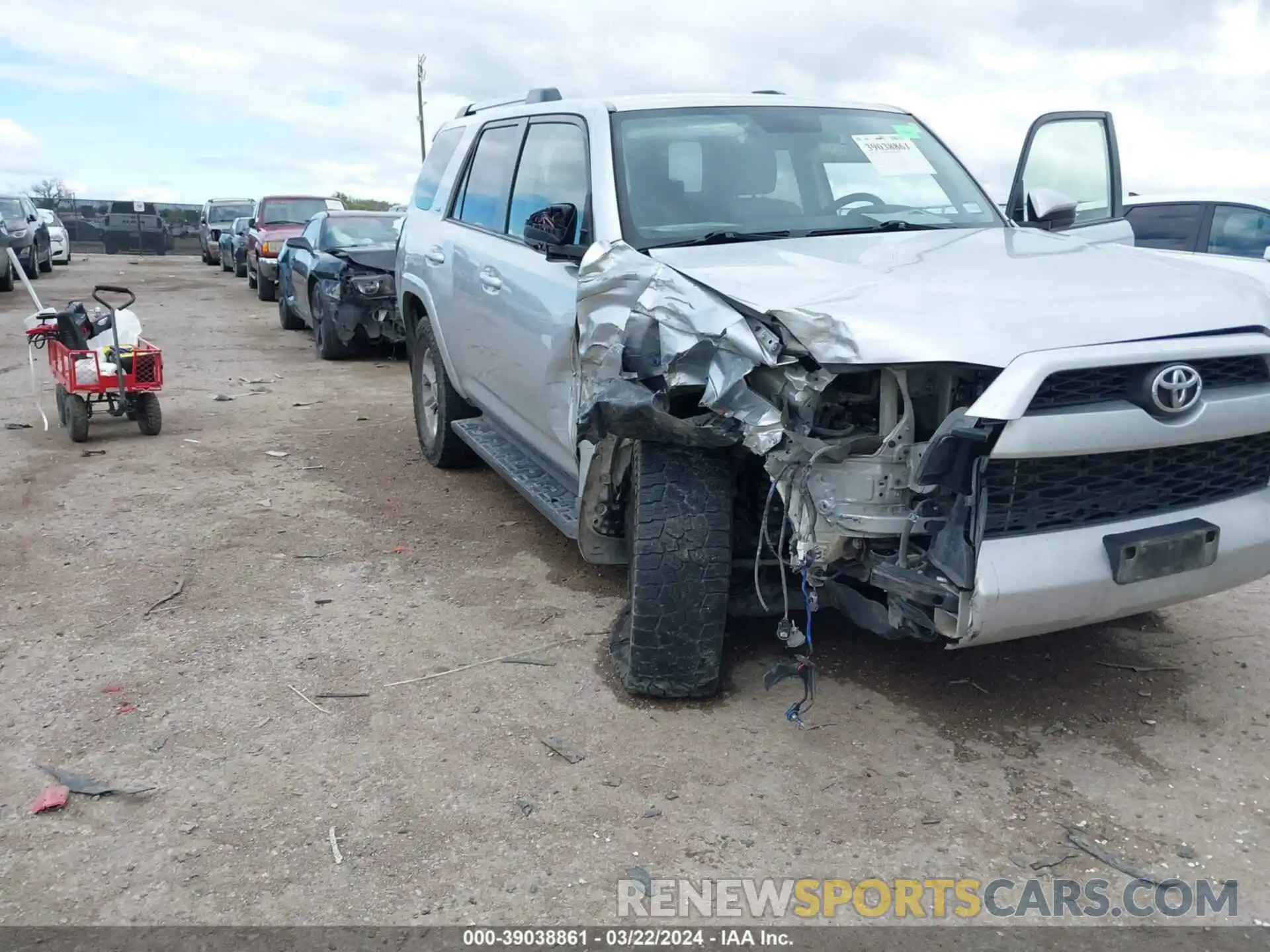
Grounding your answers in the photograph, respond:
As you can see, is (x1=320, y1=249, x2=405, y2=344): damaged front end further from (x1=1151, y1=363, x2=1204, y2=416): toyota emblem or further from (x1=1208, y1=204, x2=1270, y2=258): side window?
(x1=1151, y1=363, x2=1204, y2=416): toyota emblem

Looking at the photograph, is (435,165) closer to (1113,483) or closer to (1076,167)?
(1076,167)

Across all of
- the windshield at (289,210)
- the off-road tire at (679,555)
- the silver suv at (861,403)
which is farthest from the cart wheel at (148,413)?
the windshield at (289,210)

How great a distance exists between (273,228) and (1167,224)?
46.9ft

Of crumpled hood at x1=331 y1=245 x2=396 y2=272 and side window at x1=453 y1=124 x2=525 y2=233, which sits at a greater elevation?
side window at x1=453 y1=124 x2=525 y2=233

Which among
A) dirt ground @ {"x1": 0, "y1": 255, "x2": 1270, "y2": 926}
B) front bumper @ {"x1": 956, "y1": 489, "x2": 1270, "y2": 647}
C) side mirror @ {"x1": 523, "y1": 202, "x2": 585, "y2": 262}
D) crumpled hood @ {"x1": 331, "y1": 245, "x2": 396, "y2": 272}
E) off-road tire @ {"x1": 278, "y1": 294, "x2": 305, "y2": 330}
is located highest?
side mirror @ {"x1": 523, "y1": 202, "x2": 585, "y2": 262}

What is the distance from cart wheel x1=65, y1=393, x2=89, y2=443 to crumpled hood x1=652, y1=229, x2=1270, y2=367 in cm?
529

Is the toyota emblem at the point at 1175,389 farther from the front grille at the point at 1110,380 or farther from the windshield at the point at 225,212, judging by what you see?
the windshield at the point at 225,212

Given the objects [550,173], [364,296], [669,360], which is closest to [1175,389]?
[669,360]

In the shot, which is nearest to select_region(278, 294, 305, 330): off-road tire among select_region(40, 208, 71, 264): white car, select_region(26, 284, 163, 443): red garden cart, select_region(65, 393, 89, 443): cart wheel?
select_region(26, 284, 163, 443): red garden cart

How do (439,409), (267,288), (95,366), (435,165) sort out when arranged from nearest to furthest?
(439,409) → (435,165) → (95,366) → (267,288)

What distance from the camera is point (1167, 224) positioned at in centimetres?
890

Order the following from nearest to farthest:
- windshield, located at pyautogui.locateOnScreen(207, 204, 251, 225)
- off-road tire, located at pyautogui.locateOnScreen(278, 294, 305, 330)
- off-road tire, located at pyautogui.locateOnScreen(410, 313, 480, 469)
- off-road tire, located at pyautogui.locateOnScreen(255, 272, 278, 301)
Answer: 1. off-road tire, located at pyautogui.locateOnScreen(410, 313, 480, 469)
2. off-road tire, located at pyautogui.locateOnScreen(278, 294, 305, 330)
3. off-road tire, located at pyautogui.locateOnScreen(255, 272, 278, 301)
4. windshield, located at pyautogui.locateOnScreen(207, 204, 251, 225)

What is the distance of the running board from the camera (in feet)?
14.3

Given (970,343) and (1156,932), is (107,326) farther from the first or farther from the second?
(1156,932)
